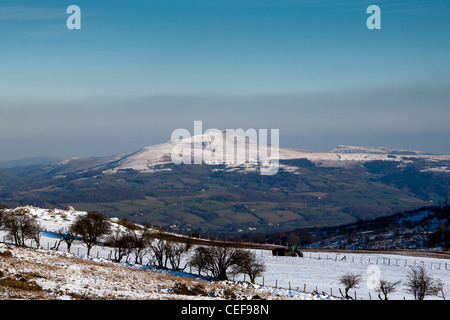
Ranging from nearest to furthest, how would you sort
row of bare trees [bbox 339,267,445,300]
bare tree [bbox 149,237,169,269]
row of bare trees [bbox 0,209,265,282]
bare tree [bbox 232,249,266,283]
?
1. row of bare trees [bbox 339,267,445,300]
2. bare tree [bbox 232,249,266,283]
3. row of bare trees [bbox 0,209,265,282]
4. bare tree [bbox 149,237,169,269]

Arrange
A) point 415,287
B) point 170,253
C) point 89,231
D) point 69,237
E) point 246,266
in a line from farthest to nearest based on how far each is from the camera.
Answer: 1. point 89,231
2. point 69,237
3. point 170,253
4. point 246,266
5. point 415,287

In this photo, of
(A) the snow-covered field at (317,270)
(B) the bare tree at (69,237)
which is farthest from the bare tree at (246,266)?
(B) the bare tree at (69,237)

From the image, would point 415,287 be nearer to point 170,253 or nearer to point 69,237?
point 170,253

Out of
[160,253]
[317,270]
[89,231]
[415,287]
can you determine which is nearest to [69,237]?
[89,231]

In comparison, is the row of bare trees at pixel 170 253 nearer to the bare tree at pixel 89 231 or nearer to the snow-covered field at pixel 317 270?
the bare tree at pixel 89 231

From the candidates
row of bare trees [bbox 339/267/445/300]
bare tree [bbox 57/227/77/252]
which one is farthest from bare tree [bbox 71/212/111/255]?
row of bare trees [bbox 339/267/445/300]

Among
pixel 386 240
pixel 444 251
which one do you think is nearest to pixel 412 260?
pixel 444 251

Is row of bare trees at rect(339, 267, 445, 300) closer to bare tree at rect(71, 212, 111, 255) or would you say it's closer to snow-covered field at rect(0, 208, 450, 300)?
snow-covered field at rect(0, 208, 450, 300)
